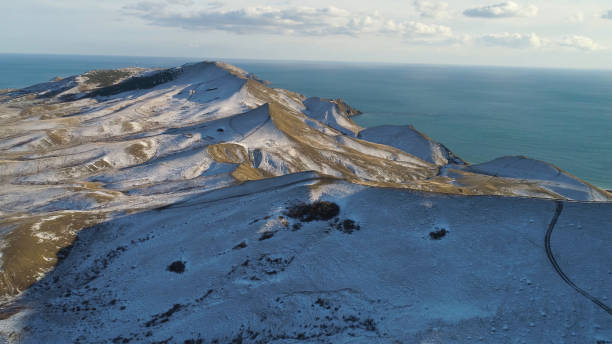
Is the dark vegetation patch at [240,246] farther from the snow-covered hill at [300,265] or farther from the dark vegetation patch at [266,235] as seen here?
the dark vegetation patch at [266,235]

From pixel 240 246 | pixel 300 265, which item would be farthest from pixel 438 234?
pixel 240 246

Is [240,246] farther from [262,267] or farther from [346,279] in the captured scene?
[346,279]

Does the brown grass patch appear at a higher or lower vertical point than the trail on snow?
lower

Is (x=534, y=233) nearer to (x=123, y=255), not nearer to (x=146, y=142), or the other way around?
(x=123, y=255)

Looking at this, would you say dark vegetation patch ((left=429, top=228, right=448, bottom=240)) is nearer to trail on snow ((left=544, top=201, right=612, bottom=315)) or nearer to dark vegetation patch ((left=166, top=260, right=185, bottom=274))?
trail on snow ((left=544, top=201, right=612, bottom=315))

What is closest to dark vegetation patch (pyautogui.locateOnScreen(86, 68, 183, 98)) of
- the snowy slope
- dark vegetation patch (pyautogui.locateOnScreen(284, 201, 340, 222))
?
the snowy slope

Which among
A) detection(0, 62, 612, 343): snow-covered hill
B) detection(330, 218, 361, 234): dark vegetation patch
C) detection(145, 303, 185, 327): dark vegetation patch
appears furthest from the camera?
detection(330, 218, 361, 234): dark vegetation patch

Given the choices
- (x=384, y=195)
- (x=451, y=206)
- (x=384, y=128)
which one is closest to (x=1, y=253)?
(x=384, y=195)

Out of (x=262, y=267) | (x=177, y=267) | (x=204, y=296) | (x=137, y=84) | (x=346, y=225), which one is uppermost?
(x=137, y=84)
